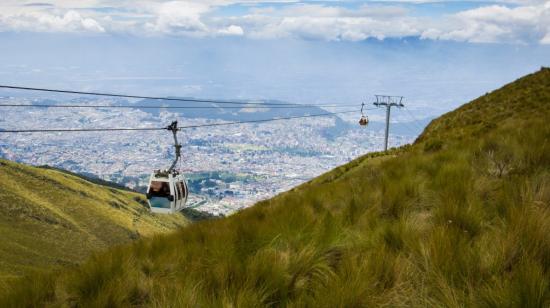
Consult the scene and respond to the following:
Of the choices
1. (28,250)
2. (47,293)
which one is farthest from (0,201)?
(47,293)

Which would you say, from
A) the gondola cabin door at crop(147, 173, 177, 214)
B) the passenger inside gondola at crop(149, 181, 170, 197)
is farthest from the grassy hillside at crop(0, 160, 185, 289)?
the passenger inside gondola at crop(149, 181, 170, 197)

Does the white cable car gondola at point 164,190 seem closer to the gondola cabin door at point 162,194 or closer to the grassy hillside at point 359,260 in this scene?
the gondola cabin door at point 162,194

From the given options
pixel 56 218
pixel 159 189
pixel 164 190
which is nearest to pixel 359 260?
pixel 164 190

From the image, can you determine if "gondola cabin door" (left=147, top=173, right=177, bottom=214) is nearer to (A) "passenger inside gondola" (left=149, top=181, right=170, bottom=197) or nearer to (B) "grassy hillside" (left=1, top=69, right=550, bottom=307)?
(A) "passenger inside gondola" (left=149, top=181, right=170, bottom=197)

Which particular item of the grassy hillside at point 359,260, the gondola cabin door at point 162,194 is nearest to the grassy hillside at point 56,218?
the gondola cabin door at point 162,194

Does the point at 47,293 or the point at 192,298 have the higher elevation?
the point at 192,298

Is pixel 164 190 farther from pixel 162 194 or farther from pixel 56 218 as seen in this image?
pixel 56 218

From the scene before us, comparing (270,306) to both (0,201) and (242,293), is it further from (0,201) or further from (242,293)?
(0,201)
